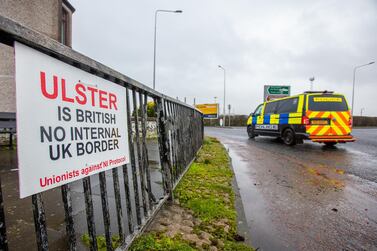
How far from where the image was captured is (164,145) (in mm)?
2945

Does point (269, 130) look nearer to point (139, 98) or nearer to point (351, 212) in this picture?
point (351, 212)

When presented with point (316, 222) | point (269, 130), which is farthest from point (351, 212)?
point (269, 130)

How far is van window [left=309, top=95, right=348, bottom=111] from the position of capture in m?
8.84

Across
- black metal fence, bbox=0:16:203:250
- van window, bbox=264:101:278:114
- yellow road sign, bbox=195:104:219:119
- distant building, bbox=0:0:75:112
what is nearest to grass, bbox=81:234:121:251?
black metal fence, bbox=0:16:203:250

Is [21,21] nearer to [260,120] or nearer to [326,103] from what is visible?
[260,120]

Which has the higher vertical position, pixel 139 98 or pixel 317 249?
pixel 139 98

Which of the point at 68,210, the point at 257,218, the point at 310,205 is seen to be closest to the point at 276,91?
the point at 310,205

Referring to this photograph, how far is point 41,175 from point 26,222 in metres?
1.62

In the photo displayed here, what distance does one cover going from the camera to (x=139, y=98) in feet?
7.52

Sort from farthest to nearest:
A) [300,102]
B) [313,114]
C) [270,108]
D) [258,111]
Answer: [258,111] < [270,108] < [300,102] < [313,114]

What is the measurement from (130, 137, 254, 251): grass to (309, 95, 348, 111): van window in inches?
235

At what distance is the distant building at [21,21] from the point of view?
991 cm

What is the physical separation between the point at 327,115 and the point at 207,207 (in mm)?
7860

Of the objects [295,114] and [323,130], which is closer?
[323,130]
